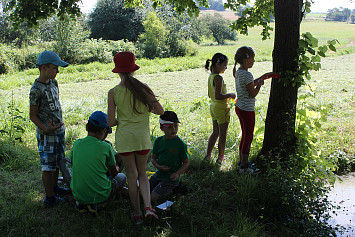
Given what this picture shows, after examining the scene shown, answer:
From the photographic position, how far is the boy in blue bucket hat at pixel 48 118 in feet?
11.4

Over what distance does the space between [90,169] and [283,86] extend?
8.56 ft

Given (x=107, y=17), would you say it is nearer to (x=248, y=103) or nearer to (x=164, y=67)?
(x=164, y=67)

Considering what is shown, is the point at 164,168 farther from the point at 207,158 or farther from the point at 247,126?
the point at 247,126

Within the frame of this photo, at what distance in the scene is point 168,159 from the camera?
3.88m

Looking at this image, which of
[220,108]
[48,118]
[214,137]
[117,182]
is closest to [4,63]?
[48,118]

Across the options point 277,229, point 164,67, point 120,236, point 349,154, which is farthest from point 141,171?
point 164,67

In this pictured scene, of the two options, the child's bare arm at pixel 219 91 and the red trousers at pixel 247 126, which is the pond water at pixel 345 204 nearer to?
the red trousers at pixel 247 126

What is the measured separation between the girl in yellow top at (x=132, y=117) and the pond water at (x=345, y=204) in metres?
2.19

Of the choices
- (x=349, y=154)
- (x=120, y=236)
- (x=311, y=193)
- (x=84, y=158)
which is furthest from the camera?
(x=349, y=154)

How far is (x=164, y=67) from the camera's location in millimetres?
18422

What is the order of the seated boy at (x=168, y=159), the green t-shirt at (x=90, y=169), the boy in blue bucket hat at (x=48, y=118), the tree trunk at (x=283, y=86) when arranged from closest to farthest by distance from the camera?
the green t-shirt at (x=90, y=169) → the boy in blue bucket hat at (x=48, y=118) → the seated boy at (x=168, y=159) → the tree trunk at (x=283, y=86)

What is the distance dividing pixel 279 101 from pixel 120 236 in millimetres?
2607

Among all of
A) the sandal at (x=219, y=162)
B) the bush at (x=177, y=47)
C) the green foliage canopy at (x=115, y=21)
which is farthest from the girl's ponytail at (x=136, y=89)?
the green foliage canopy at (x=115, y=21)

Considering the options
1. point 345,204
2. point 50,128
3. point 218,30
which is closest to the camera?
point 50,128
